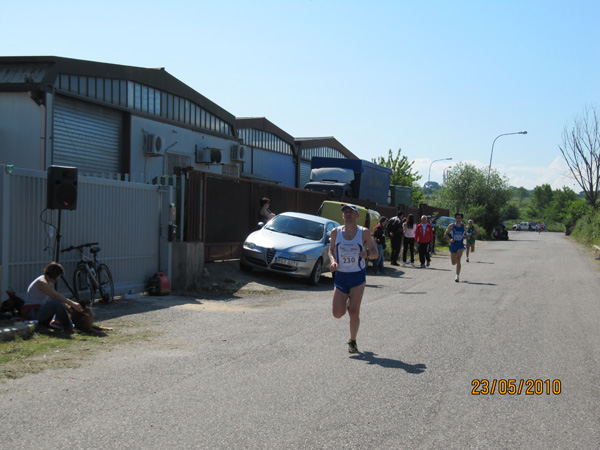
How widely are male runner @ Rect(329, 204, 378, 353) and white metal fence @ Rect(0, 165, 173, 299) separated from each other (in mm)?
5075

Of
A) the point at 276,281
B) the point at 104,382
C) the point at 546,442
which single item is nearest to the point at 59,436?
the point at 104,382

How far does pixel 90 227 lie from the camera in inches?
438

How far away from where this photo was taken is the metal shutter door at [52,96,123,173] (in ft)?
61.6

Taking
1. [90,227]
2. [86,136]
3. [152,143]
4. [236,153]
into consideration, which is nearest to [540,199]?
[236,153]

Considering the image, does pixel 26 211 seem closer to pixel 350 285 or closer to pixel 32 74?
pixel 350 285

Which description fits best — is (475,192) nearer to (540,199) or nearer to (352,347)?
(352,347)

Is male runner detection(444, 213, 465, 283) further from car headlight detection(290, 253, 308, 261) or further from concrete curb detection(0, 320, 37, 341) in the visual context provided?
concrete curb detection(0, 320, 37, 341)

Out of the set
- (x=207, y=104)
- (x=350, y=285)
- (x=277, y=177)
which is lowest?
(x=350, y=285)

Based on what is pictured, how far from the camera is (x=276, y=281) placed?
1495 centimetres

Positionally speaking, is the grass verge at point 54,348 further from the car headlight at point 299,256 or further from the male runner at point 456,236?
the male runner at point 456,236

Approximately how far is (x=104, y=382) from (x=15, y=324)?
2803mm

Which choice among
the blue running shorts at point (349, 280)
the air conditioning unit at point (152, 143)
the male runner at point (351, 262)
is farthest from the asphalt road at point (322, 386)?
the air conditioning unit at point (152, 143)
